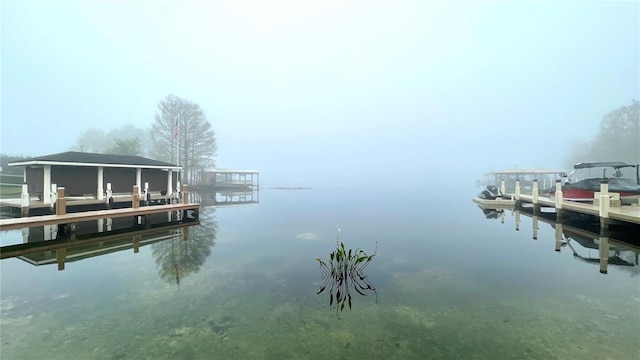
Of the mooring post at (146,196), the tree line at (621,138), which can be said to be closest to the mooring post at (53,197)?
the mooring post at (146,196)

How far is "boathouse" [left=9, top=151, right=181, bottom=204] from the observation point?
1673cm

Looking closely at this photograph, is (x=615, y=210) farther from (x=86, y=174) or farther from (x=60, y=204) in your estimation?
(x=86, y=174)

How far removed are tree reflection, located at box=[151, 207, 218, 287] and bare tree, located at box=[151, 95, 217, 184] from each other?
32.4 meters

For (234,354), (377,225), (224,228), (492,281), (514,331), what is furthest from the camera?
(377,225)

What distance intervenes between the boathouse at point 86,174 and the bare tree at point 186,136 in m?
22.1

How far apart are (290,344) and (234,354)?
0.90 meters

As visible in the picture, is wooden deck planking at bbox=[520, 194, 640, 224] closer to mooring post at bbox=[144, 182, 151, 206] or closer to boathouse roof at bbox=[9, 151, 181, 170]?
mooring post at bbox=[144, 182, 151, 206]

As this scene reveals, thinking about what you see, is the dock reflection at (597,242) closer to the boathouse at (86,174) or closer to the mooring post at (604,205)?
the mooring post at (604,205)

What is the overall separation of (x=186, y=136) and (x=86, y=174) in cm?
2684

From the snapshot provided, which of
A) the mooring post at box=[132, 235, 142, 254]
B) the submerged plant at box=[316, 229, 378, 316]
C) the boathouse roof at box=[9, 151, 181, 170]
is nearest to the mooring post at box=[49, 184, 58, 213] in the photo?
the boathouse roof at box=[9, 151, 181, 170]

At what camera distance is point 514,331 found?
5176 millimetres

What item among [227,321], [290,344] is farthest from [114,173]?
[290,344]

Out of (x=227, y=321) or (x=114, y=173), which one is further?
(x=114, y=173)

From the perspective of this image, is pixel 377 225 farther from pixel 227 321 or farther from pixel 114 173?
pixel 114 173
